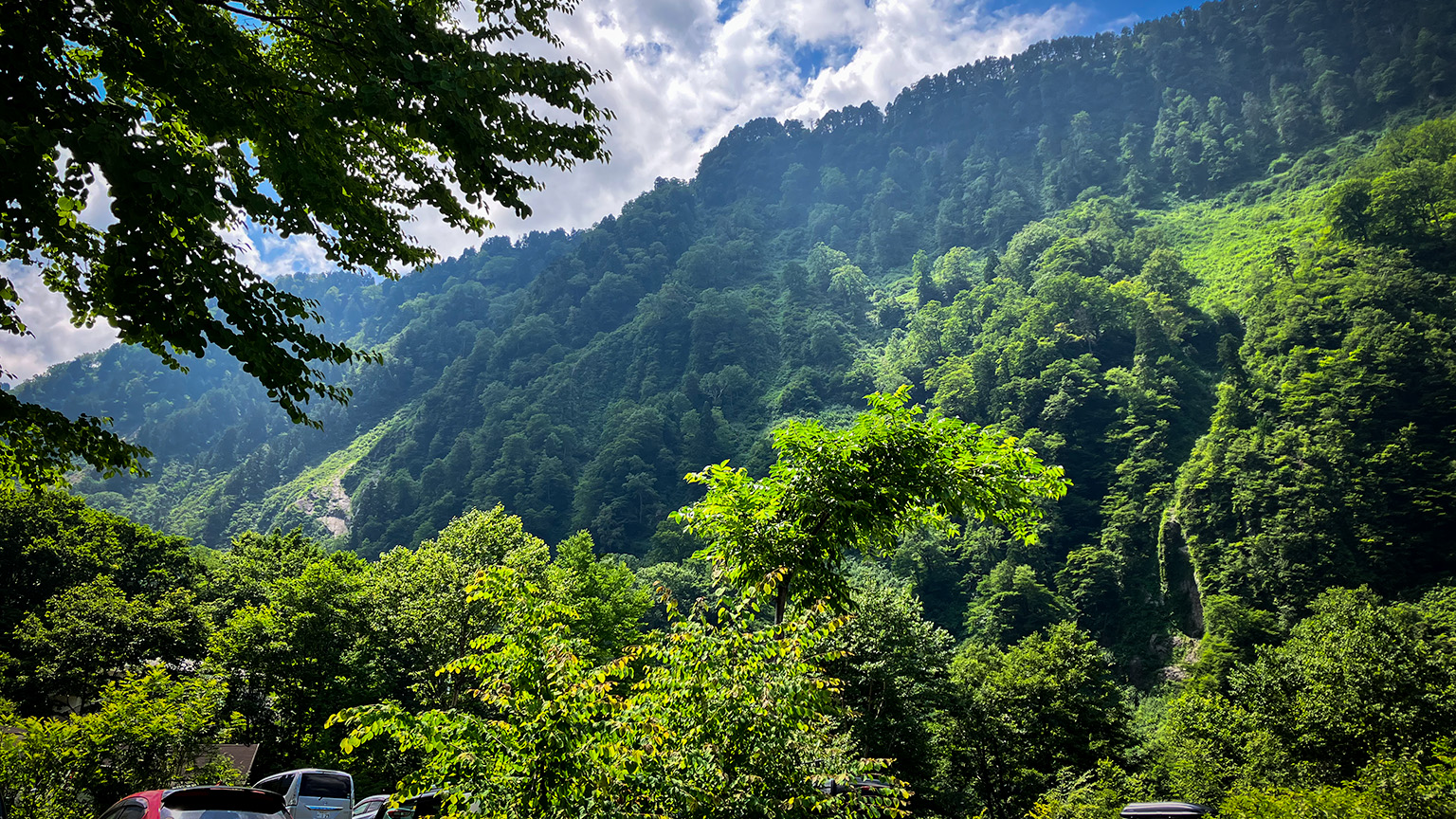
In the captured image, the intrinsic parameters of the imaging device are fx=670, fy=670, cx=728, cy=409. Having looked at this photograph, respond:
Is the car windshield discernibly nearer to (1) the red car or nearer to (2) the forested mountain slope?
(1) the red car

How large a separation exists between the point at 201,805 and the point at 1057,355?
10757 cm

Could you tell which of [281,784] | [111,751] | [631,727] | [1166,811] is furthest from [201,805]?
[1166,811]

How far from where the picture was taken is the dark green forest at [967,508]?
917 inches

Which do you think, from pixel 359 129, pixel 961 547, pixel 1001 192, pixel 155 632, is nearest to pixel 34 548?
pixel 155 632

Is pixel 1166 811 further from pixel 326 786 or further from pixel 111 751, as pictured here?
pixel 326 786

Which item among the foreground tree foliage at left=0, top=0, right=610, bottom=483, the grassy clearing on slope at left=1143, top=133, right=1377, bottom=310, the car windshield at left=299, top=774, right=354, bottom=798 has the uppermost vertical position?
the grassy clearing on slope at left=1143, top=133, right=1377, bottom=310

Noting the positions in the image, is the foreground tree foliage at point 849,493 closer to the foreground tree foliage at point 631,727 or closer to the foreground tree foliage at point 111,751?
the foreground tree foliage at point 631,727

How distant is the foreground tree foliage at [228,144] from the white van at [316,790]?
1198 centimetres

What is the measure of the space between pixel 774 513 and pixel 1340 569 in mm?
67406

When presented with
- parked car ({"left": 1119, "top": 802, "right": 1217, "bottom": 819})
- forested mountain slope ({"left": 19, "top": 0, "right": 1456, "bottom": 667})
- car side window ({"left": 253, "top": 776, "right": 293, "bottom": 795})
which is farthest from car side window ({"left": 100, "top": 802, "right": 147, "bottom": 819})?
forested mountain slope ({"left": 19, "top": 0, "right": 1456, "bottom": 667})

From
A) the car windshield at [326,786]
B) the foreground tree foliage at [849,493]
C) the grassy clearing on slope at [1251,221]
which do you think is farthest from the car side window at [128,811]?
the grassy clearing on slope at [1251,221]

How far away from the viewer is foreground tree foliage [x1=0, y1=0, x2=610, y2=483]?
3590 mm

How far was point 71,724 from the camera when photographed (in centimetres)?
980

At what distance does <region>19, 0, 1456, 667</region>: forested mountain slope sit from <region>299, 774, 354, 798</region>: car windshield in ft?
83.6
